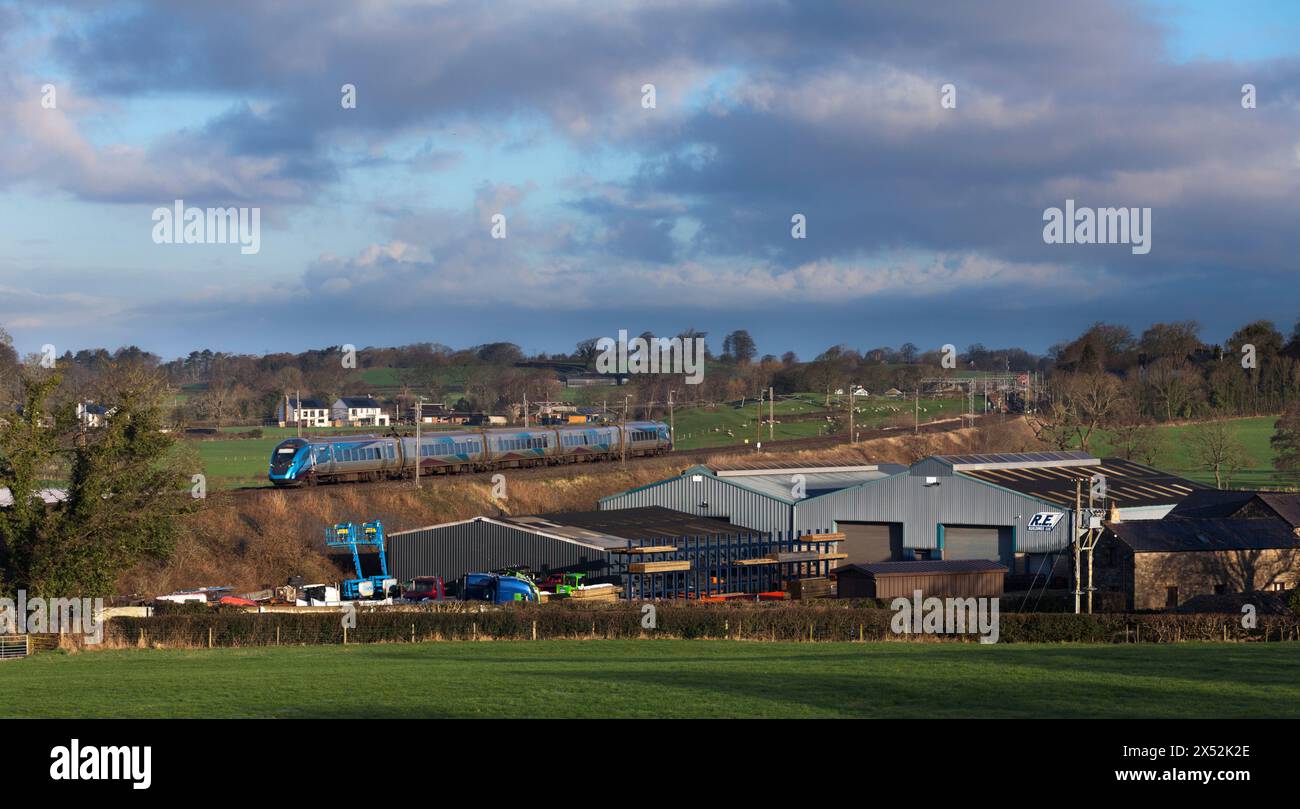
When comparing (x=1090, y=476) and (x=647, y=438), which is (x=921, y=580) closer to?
(x=1090, y=476)

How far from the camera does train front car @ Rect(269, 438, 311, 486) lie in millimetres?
63281

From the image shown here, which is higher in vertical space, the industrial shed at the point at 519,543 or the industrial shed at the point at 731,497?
the industrial shed at the point at 731,497

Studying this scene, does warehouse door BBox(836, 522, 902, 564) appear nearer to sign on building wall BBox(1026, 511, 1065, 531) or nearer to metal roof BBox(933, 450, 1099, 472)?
metal roof BBox(933, 450, 1099, 472)

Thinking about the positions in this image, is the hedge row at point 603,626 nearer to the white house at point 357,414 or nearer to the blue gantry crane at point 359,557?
the blue gantry crane at point 359,557

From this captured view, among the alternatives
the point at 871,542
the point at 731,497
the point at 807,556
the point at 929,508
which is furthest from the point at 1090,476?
the point at 731,497

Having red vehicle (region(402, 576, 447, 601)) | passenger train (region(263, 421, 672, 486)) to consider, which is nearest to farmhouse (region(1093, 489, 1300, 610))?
red vehicle (region(402, 576, 447, 601))

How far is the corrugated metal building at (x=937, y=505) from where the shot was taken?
53.7 m

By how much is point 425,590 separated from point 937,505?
22637 mm

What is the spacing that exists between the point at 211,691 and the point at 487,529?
32131mm

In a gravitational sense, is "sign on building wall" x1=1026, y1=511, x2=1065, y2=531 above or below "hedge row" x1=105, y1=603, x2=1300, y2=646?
above

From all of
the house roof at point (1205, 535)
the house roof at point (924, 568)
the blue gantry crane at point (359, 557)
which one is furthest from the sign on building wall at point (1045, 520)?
the blue gantry crane at point (359, 557)

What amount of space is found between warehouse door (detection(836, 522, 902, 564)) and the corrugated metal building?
0.05 meters

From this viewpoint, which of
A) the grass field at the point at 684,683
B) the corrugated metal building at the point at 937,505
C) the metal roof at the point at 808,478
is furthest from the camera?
the metal roof at the point at 808,478
